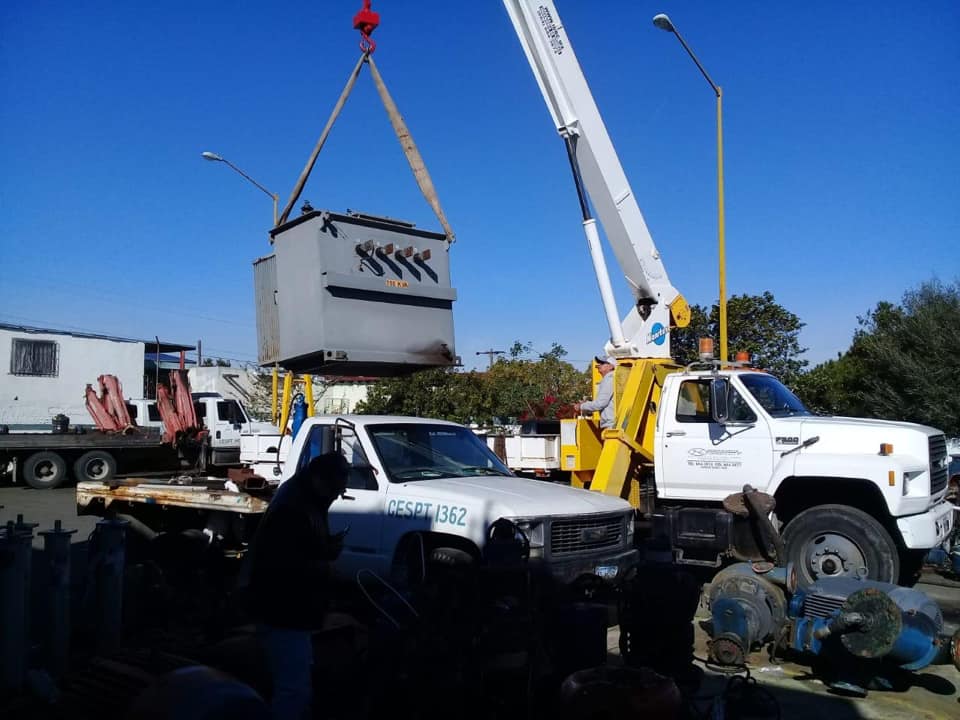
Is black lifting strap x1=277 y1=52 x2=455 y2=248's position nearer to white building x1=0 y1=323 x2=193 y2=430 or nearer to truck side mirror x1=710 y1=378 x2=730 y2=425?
truck side mirror x1=710 y1=378 x2=730 y2=425

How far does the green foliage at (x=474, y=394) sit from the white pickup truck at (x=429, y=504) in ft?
46.5

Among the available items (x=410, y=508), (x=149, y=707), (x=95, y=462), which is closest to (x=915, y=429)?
(x=410, y=508)

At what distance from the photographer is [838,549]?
7.76 meters

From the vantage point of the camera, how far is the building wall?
2573 centimetres

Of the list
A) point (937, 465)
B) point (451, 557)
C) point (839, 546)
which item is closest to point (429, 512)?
point (451, 557)

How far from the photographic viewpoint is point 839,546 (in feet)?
25.5

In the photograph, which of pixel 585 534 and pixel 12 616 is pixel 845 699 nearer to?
pixel 585 534

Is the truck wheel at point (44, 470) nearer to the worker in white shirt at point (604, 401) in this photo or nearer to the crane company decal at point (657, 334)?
the worker in white shirt at point (604, 401)

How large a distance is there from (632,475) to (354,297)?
12.9 ft

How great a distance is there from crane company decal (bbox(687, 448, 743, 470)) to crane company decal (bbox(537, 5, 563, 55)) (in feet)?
Result: 18.3

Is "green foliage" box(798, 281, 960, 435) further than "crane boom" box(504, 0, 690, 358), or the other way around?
"green foliage" box(798, 281, 960, 435)

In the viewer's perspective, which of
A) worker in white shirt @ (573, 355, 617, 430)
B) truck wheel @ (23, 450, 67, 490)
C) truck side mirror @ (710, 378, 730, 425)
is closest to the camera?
truck side mirror @ (710, 378, 730, 425)

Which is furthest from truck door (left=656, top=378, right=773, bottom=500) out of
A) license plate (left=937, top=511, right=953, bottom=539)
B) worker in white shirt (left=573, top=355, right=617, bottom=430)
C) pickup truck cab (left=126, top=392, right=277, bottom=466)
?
pickup truck cab (left=126, top=392, right=277, bottom=466)

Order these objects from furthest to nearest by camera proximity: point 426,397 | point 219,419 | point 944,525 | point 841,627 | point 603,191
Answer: point 219,419, point 426,397, point 603,191, point 944,525, point 841,627
